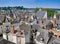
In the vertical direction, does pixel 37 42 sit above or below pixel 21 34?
below

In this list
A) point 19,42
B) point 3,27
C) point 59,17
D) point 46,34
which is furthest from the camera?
point 59,17

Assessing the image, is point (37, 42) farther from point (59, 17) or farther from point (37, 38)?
point (59, 17)

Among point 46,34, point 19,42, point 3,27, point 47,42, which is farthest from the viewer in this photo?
point 3,27

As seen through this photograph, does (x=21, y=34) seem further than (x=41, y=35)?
No

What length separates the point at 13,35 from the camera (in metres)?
14.3

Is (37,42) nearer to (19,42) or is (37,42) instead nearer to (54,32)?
(19,42)

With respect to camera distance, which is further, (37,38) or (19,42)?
(37,38)

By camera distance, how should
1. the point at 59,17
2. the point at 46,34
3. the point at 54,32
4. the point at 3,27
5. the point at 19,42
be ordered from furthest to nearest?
the point at 59,17 → the point at 3,27 → the point at 54,32 → the point at 46,34 → the point at 19,42

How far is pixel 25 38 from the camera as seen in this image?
1346cm

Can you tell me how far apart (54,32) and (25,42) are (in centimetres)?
540

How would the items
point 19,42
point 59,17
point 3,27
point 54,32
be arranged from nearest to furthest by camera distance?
point 19,42
point 54,32
point 3,27
point 59,17

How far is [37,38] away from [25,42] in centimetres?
179

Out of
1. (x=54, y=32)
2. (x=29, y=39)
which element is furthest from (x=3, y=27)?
(x=29, y=39)

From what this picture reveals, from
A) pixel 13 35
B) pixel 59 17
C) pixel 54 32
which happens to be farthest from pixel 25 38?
pixel 59 17
